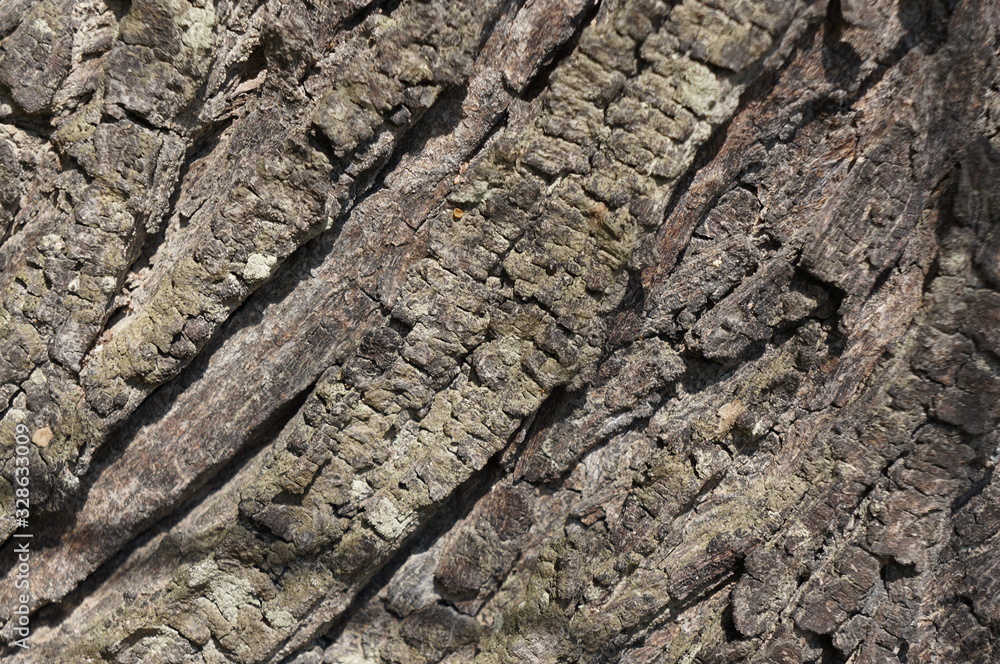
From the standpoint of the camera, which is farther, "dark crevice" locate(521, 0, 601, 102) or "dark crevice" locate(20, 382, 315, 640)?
"dark crevice" locate(20, 382, 315, 640)

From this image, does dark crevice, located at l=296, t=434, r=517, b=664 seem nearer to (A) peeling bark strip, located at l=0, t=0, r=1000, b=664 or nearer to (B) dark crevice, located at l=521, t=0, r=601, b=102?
(A) peeling bark strip, located at l=0, t=0, r=1000, b=664

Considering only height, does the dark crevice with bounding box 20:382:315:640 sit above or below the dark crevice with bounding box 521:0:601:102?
below

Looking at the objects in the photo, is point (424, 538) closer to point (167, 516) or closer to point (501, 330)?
point (501, 330)

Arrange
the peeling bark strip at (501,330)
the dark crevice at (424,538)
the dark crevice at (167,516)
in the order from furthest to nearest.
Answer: the dark crevice at (424,538), the dark crevice at (167,516), the peeling bark strip at (501,330)

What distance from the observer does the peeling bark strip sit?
3176 millimetres

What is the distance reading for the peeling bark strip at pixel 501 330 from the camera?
318cm

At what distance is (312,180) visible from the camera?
127 inches

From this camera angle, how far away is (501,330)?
3387 millimetres

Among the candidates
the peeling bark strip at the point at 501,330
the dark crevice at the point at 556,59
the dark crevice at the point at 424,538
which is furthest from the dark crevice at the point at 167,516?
the dark crevice at the point at 556,59

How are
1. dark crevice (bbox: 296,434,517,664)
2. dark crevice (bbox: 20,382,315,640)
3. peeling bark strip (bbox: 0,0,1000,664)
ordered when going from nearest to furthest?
peeling bark strip (bbox: 0,0,1000,664), dark crevice (bbox: 20,382,315,640), dark crevice (bbox: 296,434,517,664)

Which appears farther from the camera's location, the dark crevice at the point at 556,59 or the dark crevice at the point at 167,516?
the dark crevice at the point at 167,516

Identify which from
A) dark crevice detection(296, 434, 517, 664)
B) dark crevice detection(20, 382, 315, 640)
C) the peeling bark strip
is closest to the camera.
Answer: the peeling bark strip

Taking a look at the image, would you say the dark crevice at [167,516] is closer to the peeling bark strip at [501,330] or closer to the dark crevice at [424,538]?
the peeling bark strip at [501,330]

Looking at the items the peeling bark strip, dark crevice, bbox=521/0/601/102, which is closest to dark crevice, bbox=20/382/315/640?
the peeling bark strip
